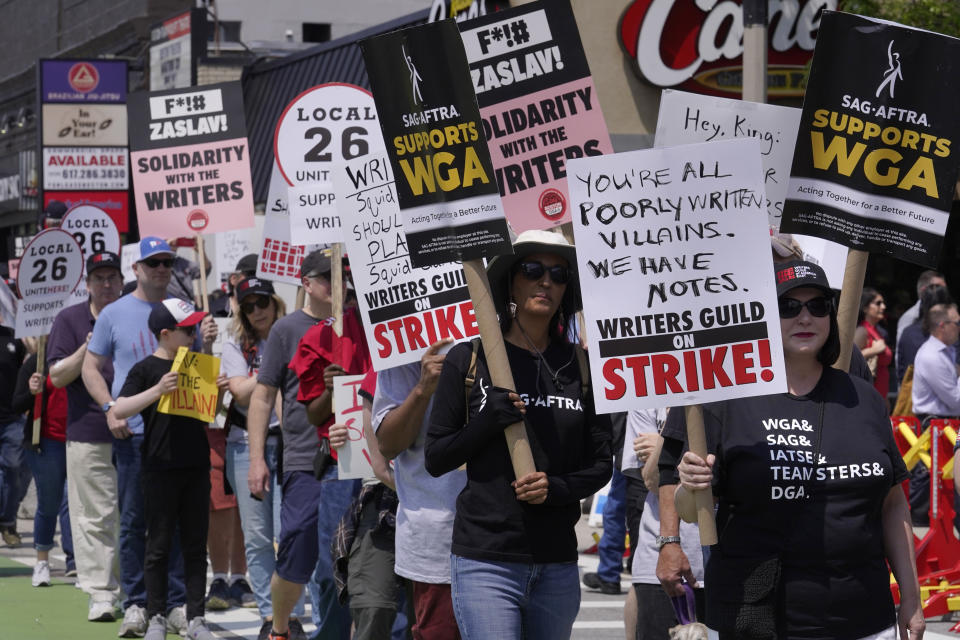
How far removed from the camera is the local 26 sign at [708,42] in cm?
1822

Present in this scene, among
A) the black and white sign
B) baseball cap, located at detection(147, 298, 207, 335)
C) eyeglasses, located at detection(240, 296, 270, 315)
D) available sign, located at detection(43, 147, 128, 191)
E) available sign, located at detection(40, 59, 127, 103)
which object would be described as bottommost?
baseball cap, located at detection(147, 298, 207, 335)

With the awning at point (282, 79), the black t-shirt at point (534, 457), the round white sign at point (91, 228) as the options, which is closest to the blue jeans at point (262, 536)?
the black t-shirt at point (534, 457)

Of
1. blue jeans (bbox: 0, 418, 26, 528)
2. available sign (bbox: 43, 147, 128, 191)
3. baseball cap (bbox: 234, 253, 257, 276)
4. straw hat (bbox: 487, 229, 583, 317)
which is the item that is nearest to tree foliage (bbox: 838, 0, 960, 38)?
baseball cap (bbox: 234, 253, 257, 276)

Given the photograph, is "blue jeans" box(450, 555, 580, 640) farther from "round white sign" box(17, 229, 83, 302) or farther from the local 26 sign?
the local 26 sign

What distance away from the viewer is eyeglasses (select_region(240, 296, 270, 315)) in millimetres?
9758

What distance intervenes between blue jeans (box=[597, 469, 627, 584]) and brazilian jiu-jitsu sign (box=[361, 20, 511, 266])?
5.84 m

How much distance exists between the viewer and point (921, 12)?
14383 mm

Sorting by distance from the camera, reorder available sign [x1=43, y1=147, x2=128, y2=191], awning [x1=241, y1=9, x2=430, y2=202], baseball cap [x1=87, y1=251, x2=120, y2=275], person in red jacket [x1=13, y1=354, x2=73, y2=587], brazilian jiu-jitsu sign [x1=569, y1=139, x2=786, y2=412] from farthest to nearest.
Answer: available sign [x1=43, y1=147, x2=128, y2=191] < awning [x1=241, y1=9, x2=430, y2=202] < person in red jacket [x1=13, y1=354, x2=73, y2=587] < baseball cap [x1=87, y1=251, x2=120, y2=275] < brazilian jiu-jitsu sign [x1=569, y1=139, x2=786, y2=412]

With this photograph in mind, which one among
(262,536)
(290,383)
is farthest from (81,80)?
(290,383)

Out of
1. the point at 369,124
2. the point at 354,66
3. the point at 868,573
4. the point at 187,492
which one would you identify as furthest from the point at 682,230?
the point at 354,66

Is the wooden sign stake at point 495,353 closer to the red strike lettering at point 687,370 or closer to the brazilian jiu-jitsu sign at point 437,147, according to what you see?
the brazilian jiu-jitsu sign at point 437,147

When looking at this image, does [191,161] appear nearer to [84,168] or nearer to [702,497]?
[702,497]

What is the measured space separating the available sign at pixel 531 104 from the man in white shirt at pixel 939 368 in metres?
6.75

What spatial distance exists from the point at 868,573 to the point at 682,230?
47.0 inches
